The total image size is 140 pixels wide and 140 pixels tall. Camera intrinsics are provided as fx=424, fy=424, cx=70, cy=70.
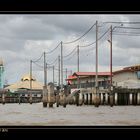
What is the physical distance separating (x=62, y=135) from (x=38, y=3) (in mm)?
1041

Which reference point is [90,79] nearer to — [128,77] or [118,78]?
[118,78]

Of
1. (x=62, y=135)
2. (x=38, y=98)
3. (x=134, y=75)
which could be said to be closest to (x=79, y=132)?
(x=62, y=135)

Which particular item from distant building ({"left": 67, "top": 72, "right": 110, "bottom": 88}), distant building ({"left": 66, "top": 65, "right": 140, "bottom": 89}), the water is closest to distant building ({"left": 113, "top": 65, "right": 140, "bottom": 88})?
distant building ({"left": 66, "top": 65, "right": 140, "bottom": 89})

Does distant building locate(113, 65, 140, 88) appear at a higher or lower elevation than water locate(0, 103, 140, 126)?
higher

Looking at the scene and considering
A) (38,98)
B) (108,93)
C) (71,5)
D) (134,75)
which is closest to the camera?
(71,5)

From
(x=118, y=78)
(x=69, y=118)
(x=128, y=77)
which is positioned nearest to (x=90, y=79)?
(x=118, y=78)

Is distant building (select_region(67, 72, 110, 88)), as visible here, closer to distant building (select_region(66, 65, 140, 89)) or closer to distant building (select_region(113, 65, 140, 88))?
distant building (select_region(66, 65, 140, 89))

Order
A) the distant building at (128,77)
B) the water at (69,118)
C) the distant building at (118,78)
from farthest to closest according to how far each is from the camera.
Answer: the distant building at (118,78) < the distant building at (128,77) < the water at (69,118)

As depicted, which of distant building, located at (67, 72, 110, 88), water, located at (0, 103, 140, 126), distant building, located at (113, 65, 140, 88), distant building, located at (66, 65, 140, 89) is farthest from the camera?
distant building, located at (67, 72, 110, 88)

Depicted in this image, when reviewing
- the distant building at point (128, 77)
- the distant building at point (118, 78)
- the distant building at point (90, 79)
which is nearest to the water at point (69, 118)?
A: the distant building at point (128, 77)

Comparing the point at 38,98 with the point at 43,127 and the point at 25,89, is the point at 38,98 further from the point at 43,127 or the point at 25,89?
the point at 43,127

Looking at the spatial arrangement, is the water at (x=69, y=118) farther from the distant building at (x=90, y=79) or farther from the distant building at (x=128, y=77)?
the distant building at (x=90, y=79)

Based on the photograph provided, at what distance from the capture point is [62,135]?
3291 mm

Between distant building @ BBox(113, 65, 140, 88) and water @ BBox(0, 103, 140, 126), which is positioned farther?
distant building @ BBox(113, 65, 140, 88)
